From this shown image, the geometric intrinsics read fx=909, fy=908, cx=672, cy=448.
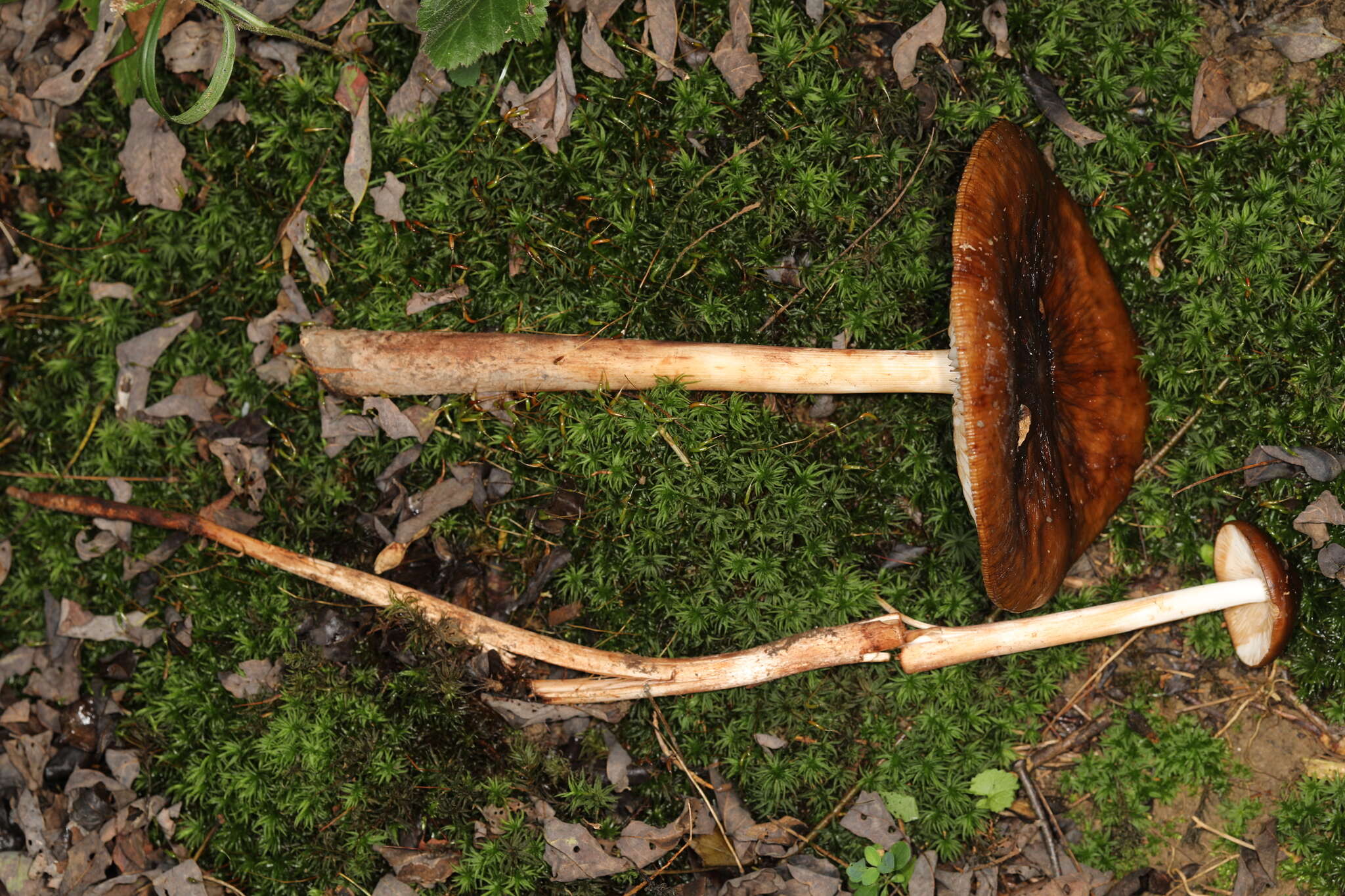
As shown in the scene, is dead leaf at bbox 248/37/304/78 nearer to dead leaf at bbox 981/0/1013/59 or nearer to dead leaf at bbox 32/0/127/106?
dead leaf at bbox 32/0/127/106

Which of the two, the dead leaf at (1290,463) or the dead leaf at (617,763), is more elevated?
the dead leaf at (1290,463)

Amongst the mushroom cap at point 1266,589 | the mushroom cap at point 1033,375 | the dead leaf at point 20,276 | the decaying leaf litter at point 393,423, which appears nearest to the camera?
the mushroom cap at point 1033,375

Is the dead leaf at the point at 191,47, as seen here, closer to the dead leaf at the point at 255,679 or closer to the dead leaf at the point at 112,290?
the dead leaf at the point at 112,290

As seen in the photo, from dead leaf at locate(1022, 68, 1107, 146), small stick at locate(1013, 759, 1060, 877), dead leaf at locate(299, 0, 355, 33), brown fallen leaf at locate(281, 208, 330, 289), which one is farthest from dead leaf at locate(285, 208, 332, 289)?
small stick at locate(1013, 759, 1060, 877)

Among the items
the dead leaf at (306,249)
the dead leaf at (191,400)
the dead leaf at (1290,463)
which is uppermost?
the dead leaf at (306,249)

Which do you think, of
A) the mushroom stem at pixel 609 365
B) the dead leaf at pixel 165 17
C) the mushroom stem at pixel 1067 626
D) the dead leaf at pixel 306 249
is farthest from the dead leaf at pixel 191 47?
the mushroom stem at pixel 1067 626

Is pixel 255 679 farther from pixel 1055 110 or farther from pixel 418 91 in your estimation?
pixel 1055 110

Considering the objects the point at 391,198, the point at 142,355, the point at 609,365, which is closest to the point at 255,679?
the point at 142,355
